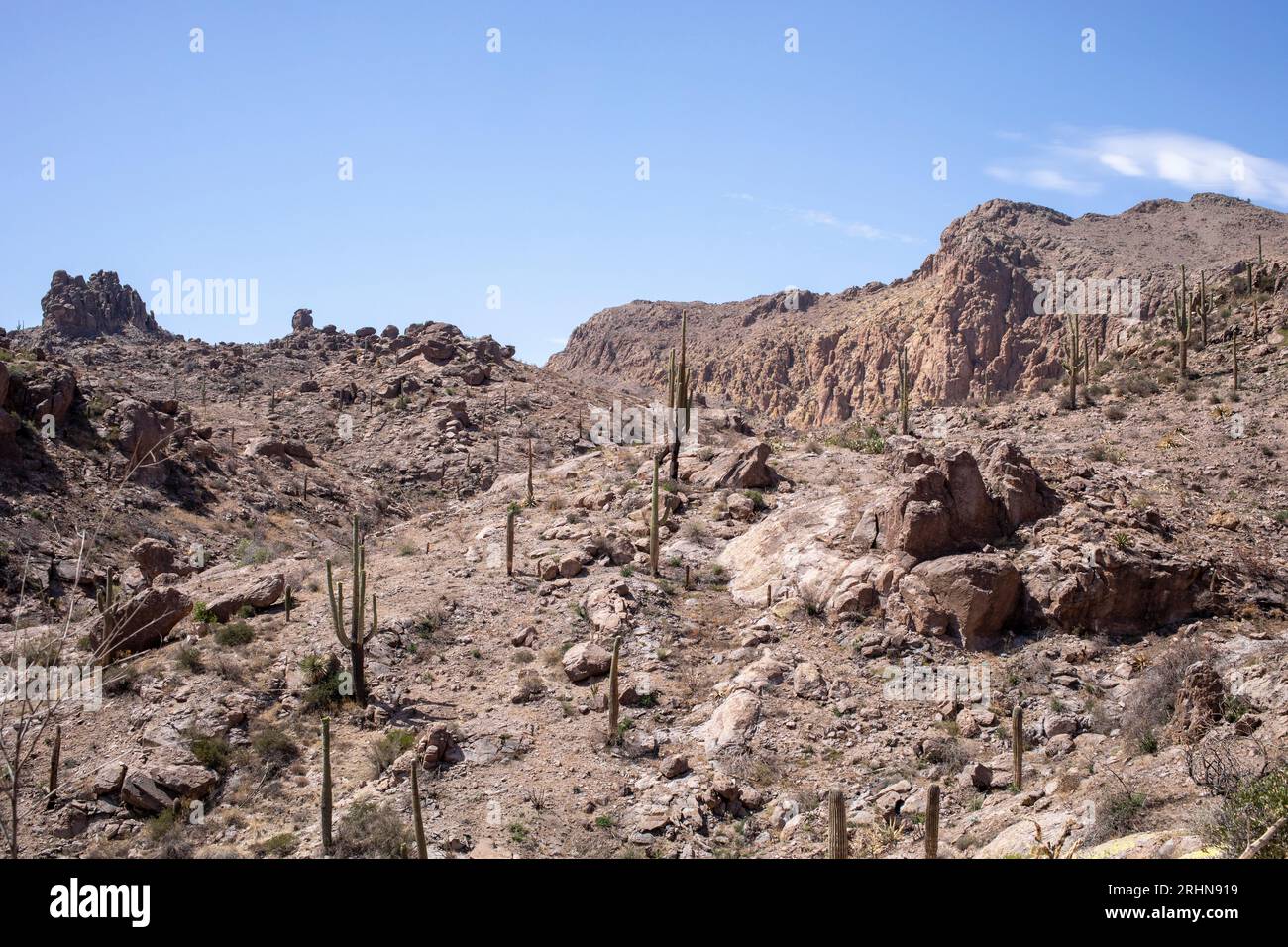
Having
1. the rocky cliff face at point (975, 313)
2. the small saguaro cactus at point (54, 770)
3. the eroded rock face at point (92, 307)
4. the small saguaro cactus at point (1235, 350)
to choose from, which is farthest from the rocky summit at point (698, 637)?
the rocky cliff face at point (975, 313)

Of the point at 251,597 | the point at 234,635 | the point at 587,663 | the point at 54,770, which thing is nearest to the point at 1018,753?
the point at 587,663

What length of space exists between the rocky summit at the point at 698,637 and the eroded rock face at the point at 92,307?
3523cm

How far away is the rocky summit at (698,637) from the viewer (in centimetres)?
1113

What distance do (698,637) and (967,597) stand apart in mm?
4886

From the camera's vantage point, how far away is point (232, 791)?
44.0 ft

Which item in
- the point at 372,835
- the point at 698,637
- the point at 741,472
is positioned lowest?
the point at 372,835

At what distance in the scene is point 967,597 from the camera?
14.8 metres

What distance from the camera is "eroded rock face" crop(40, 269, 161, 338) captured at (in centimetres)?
6250

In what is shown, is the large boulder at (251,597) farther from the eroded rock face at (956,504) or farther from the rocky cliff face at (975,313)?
the rocky cliff face at (975,313)

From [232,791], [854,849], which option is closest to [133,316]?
[232,791]

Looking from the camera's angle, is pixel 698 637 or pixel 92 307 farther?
pixel 92 307

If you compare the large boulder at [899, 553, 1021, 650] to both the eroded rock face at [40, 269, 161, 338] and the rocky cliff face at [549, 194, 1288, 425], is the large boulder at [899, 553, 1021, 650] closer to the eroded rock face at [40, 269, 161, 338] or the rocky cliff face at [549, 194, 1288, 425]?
the rocky cliff face at [549, 194, 1288, 425]

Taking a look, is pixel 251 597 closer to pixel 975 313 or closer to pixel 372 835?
pixel 372 835
